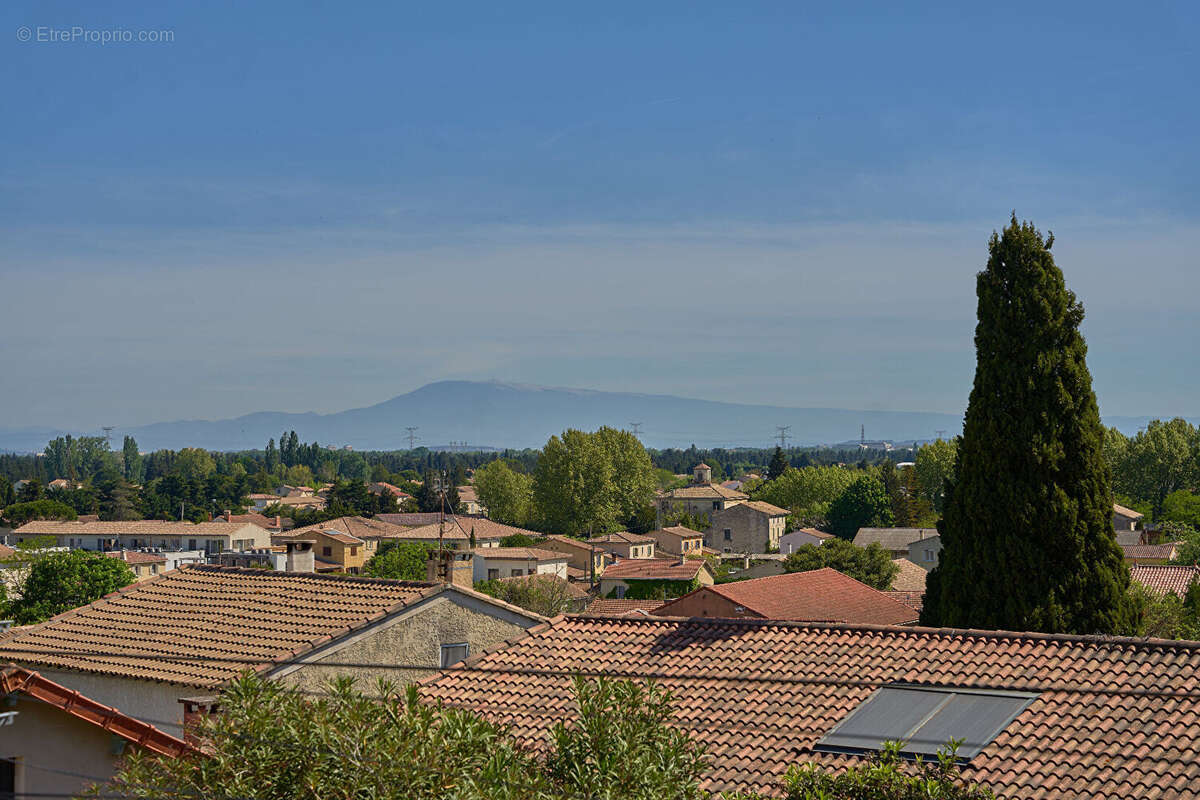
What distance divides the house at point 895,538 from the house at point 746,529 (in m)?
14.3

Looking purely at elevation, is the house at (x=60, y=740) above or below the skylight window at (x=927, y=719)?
above

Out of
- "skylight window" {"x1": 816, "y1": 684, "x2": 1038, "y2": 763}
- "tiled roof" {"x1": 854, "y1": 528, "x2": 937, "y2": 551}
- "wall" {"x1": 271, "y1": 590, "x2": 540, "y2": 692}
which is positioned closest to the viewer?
"skylight window" {"x1": 816, "y1": 684, "x2": 1038, "y2": 763}

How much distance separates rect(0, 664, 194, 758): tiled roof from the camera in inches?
349

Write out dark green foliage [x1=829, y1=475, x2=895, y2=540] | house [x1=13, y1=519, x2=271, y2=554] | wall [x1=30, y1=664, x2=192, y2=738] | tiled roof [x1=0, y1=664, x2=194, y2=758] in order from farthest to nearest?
dark green foliage [x1=829, y1=475, x2=895, y2=540] → house [x1=13, y1=519, x2=271, y2=554] → wall [x1=30, y1=664, x2=192, y2=738] → tiled roof [x1=0, y1=664, x2=194, y2=758]

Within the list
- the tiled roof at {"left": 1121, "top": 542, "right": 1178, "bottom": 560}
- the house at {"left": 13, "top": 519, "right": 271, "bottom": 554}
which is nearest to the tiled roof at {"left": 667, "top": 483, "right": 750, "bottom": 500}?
the house at {"left": 13, "top": 519, "right": 271, "bottom": 554}

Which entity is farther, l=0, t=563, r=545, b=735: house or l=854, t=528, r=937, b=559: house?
l=854, t=528, r=937, b=559: house

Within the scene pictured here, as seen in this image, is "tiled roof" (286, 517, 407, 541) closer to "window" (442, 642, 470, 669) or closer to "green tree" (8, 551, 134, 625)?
"green tree" (8, 551, 134, 625)

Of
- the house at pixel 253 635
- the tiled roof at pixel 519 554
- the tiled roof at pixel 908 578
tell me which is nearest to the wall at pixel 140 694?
the house at pixel 253 635

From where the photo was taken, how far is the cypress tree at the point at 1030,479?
61.3 ft

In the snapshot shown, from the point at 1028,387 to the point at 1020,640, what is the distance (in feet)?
21.7

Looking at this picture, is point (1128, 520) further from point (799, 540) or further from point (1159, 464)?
point (799, 540)

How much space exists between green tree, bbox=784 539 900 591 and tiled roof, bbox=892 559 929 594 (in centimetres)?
86

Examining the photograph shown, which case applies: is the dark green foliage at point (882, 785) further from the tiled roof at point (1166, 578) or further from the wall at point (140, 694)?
the tiled roof at point (1166, 578)

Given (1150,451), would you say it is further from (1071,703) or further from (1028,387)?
(1071,703)
